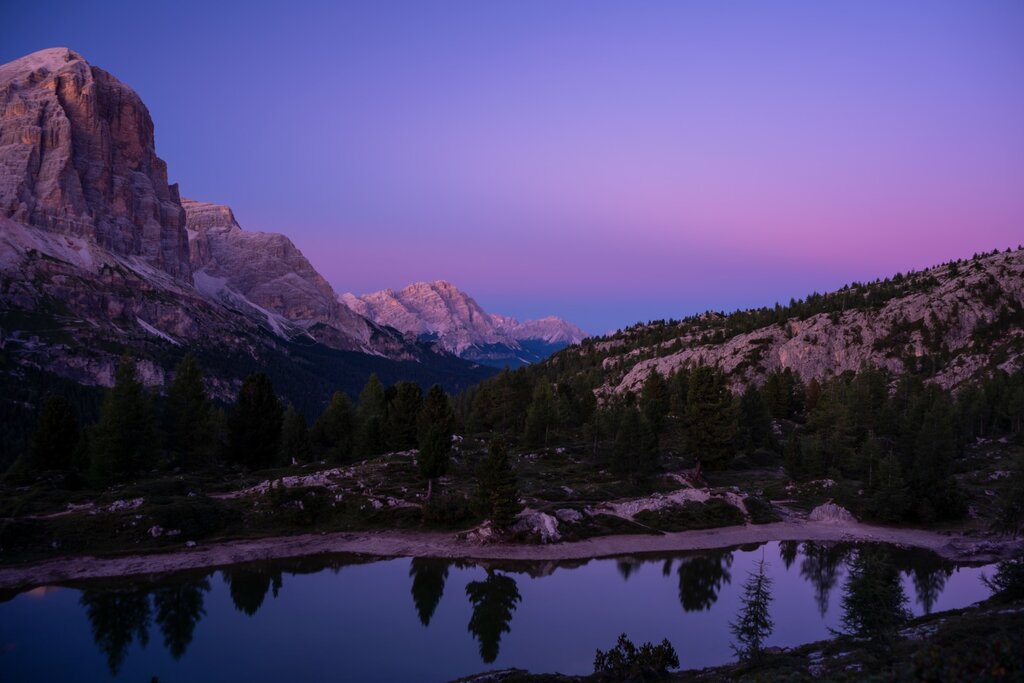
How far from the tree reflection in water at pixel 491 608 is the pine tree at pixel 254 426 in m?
49.4

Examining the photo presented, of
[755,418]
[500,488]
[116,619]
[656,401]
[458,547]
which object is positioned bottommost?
[116,619]

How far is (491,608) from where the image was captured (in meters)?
50.2

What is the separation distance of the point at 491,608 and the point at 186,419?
2358 inches

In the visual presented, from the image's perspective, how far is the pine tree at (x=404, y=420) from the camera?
98.9 metres

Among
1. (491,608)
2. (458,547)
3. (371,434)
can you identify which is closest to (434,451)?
(458,547)

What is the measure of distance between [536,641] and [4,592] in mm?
39189

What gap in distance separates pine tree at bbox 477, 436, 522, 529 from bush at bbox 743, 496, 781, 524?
91.8 feet

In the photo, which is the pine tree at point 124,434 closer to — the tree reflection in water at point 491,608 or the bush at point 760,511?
the tree reflection in water at point 491,608

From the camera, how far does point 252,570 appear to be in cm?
5547

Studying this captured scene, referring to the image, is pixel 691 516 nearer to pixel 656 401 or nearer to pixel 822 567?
pixel 822 567

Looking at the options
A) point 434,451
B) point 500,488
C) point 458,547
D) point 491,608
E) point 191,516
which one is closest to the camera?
point 491,608

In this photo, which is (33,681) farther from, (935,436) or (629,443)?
(935,436)

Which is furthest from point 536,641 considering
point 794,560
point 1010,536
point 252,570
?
point 1010,536

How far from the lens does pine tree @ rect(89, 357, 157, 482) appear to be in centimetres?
7256
